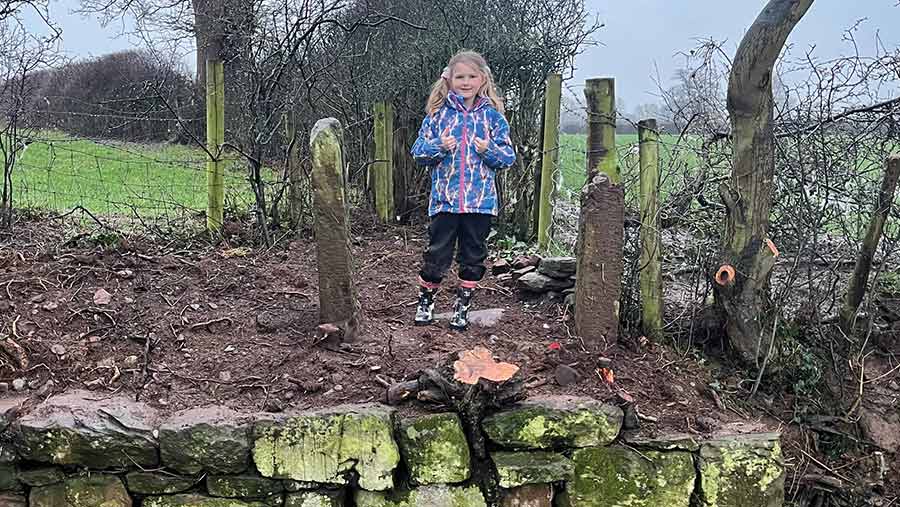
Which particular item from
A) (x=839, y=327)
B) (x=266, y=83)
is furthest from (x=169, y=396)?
(x=839, y=327)

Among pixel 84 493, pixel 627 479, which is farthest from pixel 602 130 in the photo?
pixel 84 493

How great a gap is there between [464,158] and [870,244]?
2395 mm

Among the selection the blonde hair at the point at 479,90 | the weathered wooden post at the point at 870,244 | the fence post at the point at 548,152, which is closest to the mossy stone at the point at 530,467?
the blonde hair at the point at 479,90

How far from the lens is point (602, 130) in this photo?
3.92m

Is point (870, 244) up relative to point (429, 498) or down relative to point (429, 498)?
up

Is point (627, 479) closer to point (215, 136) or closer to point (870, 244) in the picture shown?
point (870, 244)

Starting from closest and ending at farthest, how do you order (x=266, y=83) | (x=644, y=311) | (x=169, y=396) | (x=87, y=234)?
(x=169, y=396)
(x=644, y=311)
(x=87, y=234)
(x=266, y=83)

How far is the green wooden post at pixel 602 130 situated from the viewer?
391cm

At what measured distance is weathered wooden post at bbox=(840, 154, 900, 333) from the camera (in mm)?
4184

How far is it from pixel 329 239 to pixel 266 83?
267cm

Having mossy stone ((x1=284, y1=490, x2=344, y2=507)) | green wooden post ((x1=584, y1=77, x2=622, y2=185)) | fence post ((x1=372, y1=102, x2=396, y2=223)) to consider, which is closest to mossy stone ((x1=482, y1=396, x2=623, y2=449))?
mossy stone ((x1=284, y1=490, x2=344, y2=507))

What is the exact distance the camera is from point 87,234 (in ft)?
18.3

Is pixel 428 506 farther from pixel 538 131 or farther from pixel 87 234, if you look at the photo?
pixel 538 131

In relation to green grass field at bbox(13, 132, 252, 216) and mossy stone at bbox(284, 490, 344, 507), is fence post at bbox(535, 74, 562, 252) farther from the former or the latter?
mossy stone at bbox(284, 490, 344, 507)
